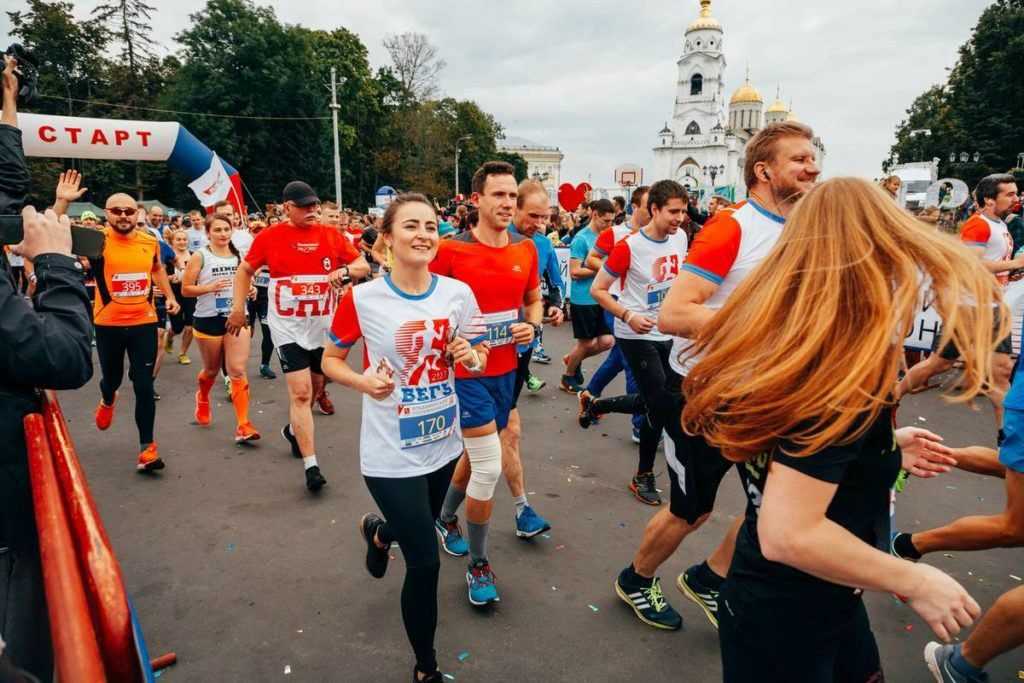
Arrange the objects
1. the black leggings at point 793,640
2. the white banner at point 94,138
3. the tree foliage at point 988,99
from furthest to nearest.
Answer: the tree foliage at point 988,99, the white banner at point 94,138, the black leggings at point 793,640

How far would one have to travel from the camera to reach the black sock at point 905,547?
11.1ft

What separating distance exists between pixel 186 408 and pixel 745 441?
693 centimetres

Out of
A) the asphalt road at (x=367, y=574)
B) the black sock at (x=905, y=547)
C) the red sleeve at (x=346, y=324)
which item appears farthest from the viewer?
the black sock at (x=905, y=547)

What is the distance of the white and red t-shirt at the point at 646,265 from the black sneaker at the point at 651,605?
2.10 meters

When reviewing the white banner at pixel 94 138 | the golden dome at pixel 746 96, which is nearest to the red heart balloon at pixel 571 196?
the white banner at pixel 94 138

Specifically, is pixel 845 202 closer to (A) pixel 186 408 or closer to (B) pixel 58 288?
(B) pixel 58 288

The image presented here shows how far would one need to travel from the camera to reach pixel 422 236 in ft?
8.81

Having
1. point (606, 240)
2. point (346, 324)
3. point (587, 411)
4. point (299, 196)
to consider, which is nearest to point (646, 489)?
point (587, 411)

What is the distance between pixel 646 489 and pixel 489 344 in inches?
76.6

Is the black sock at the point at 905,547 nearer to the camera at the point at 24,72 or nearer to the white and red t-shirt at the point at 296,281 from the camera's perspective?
the white and red t-shirt at the point at 296,281

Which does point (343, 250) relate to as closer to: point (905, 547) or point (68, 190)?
point (68, 190)

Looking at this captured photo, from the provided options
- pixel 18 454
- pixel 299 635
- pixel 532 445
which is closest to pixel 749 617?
pixel 18 454

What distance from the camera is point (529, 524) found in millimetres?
3979

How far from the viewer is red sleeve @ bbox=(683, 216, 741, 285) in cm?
268
